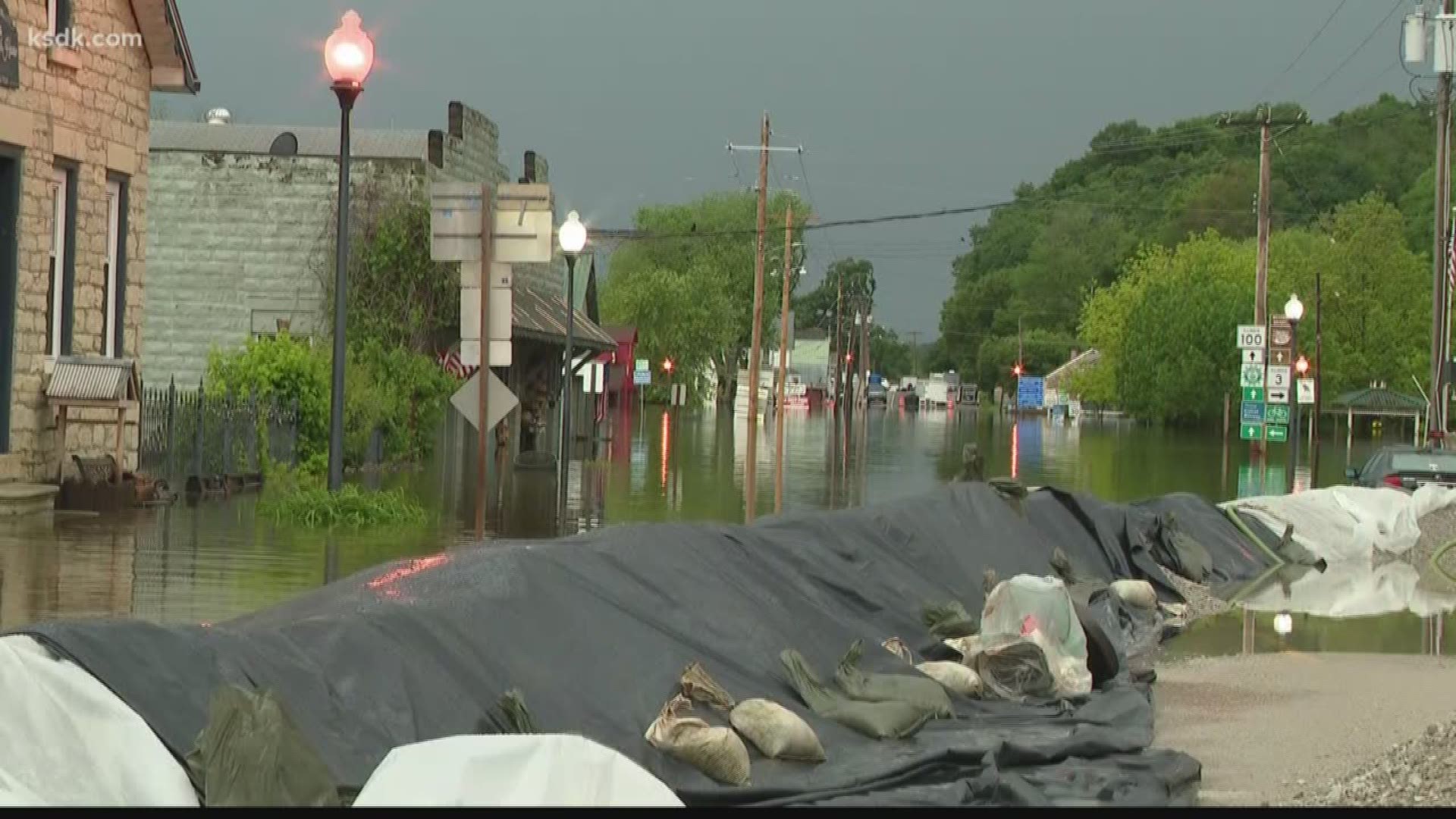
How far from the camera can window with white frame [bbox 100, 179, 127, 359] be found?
22.2 metres

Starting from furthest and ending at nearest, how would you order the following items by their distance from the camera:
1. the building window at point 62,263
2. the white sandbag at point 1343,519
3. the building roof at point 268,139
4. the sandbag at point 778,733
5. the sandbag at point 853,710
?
the building roof at point 268,139, the white sandbag at point 1343,519, the building window at point 62,263, the sandbag at point 853,710, the sandbag at point 778,733

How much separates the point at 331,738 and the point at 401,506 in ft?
44.1

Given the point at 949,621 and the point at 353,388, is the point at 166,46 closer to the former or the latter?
the point at 353,388

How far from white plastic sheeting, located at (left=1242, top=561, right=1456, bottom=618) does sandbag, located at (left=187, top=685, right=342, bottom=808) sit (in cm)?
1332

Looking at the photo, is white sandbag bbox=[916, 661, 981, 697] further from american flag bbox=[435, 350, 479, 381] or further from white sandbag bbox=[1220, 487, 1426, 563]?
american flag bbox=[435, 350, 479, 381]

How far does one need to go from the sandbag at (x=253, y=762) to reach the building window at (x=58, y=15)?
15.2 metres


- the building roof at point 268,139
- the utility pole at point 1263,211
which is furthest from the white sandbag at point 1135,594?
the utility pole at point 1263,211

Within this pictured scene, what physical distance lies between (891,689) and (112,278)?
1403cm

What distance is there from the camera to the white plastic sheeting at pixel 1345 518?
2411 centimetres

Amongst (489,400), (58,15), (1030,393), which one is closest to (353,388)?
(58,15)

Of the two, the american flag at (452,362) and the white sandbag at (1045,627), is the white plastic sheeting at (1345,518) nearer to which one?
the white sandbag at (1045,627)

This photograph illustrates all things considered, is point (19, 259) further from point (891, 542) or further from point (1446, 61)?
point (1446, 61)

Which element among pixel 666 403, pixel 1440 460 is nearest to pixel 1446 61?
pixel 1440 460

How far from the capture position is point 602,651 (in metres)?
9.98
